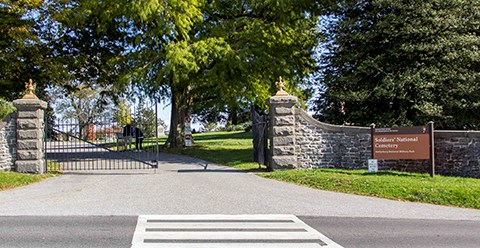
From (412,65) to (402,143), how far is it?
6560 millimetres

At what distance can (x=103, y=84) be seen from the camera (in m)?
26.0

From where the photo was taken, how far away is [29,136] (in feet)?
47.8

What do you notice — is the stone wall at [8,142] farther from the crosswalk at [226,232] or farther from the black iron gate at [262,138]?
the black iron gate at [262,138]

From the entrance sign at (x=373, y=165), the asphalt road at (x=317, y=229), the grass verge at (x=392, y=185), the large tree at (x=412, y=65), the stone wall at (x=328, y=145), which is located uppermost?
the large tree at (x=412, y=65)

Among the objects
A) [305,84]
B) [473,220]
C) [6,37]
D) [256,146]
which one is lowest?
[473,220]

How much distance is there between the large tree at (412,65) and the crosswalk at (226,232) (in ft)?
40.1

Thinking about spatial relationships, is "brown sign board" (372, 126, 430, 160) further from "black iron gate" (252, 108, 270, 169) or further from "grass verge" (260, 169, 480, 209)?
"black iron gate" (252, 108, 270, 169)

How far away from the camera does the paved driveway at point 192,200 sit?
30.1 ft

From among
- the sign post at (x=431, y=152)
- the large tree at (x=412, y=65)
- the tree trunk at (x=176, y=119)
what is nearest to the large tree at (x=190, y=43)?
the tree trunk at (x=176, y=119)

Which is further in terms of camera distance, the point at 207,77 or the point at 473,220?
the point at 207,77

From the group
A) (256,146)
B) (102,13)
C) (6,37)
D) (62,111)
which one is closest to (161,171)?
(256,146)

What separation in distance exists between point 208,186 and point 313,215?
4.06m

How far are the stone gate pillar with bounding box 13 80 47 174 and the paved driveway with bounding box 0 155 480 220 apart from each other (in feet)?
3.92

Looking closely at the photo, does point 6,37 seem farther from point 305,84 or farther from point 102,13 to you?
point 305,84
